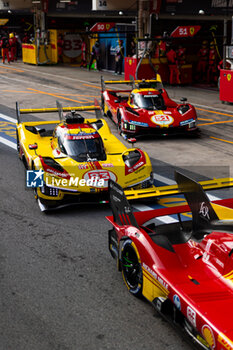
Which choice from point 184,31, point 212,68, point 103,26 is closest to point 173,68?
point 212,68

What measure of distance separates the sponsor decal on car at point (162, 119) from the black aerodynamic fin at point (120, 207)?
8113 mm

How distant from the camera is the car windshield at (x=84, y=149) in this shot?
10.0 meters

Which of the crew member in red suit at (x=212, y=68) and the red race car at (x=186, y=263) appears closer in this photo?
the red race car at (x=186, y=263)

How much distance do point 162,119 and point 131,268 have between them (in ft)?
29.1

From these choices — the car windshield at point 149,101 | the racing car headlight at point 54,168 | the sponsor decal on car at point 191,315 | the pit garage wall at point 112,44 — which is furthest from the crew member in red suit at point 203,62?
the sponsor decal on car at point 191,315

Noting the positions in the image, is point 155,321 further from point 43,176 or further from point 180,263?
point 43,176

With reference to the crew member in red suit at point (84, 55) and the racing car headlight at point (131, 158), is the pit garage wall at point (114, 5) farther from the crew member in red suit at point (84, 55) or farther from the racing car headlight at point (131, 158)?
the racing car headlight at point (131, 158)

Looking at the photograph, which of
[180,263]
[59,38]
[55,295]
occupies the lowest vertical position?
[55,295]

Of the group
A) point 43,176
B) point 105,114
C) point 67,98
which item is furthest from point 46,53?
point 43,176

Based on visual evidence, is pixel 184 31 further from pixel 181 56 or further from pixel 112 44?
pixel 112 44

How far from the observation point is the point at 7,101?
2175 cm

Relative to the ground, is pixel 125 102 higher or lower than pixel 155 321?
higher

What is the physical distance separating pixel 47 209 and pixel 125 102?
7992 mm

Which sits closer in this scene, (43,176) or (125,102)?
(43,176)
